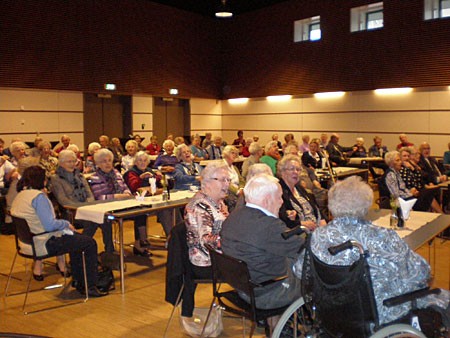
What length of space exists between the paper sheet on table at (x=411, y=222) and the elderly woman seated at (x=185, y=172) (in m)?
2.88

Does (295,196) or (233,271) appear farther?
(295,196)

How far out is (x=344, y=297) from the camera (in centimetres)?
239

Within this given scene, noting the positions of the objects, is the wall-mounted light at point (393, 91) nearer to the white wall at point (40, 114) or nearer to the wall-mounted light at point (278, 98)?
the wall-mounted light at point (278, 98)

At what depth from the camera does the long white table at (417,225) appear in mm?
3513

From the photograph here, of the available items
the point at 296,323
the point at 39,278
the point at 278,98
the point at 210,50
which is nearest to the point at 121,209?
the point at 39,278

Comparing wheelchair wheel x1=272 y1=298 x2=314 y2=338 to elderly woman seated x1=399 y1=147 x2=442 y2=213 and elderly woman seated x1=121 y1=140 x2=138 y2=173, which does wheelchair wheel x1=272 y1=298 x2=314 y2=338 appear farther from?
elderly woman seated x1=121 y1=140 x2=138 y2=173

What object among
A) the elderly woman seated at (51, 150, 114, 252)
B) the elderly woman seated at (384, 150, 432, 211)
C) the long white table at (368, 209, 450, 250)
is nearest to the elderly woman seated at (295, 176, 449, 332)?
the long white table at (368, 209, 450, 250)

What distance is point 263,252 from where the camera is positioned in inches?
118

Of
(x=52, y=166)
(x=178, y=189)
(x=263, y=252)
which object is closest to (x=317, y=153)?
(x=178, y=189)

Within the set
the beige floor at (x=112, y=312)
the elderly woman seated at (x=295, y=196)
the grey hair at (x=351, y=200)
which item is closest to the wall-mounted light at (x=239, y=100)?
the beige floor at (x=112, y=312)

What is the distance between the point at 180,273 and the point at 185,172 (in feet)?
10.6

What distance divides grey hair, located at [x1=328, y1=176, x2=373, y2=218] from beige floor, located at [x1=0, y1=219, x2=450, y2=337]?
60.5 inches

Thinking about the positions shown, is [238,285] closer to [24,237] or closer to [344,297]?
[344,297]

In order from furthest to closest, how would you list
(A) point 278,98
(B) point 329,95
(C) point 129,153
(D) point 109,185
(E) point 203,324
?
(A) point 278,98 → (B) point 329,95 → (C) point 129,153 → (D) point 109,185 → (E) point 203,324
